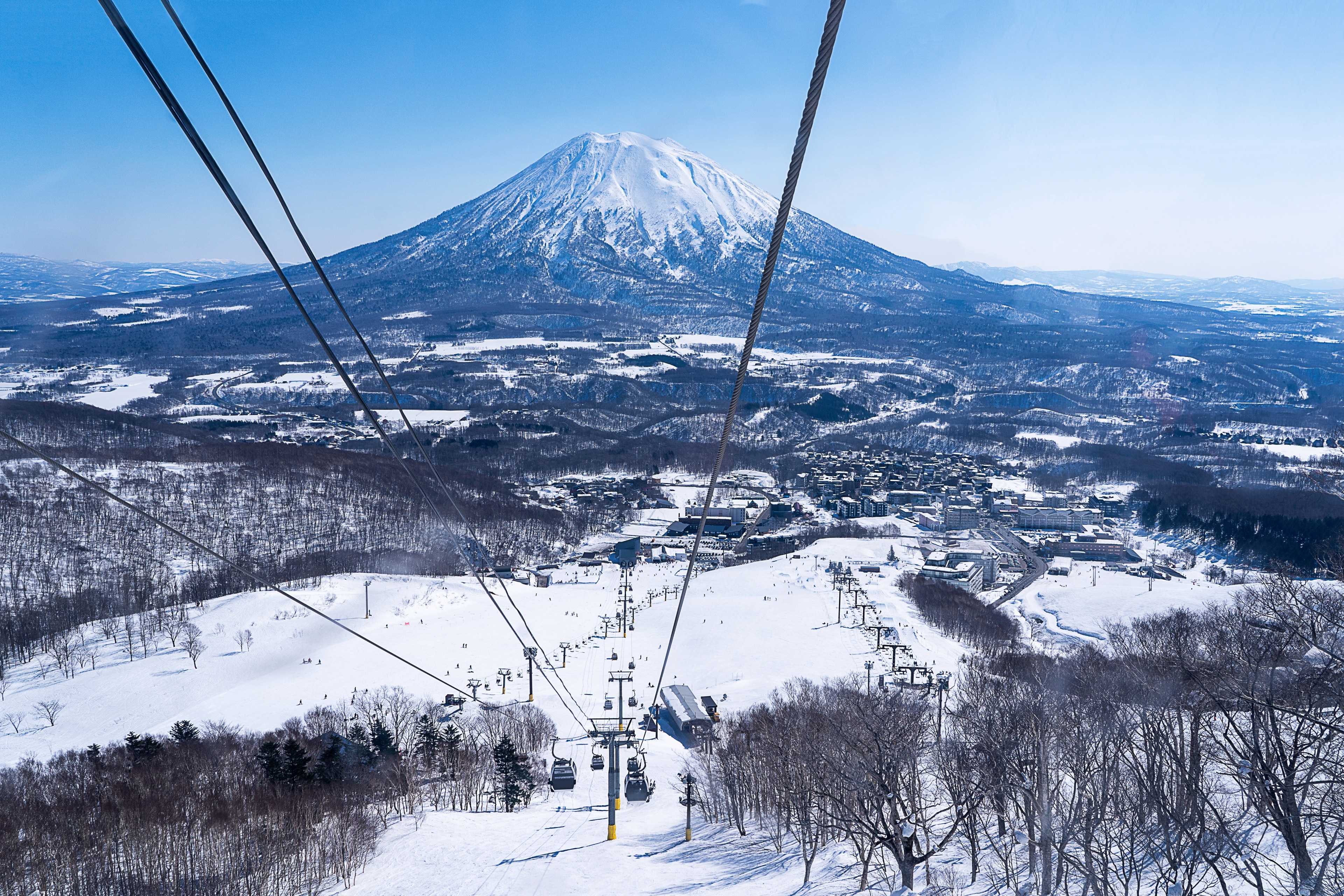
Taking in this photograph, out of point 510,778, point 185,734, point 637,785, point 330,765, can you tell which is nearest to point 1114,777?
point 637,785

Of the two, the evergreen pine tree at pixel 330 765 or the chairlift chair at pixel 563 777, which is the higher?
the evergreen pine tree at pixel 330 765

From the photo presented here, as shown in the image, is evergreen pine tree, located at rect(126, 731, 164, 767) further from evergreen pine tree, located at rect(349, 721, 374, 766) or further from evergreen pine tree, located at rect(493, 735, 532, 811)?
evergreen pine tree, located at rect(493, 735, 532, 811)

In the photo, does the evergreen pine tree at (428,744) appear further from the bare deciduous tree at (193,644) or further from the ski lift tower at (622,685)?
the bare deciduous tree at (193,644)

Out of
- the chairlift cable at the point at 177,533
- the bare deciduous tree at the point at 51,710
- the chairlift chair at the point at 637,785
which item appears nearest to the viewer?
the chairlift cable at the point at 177,533

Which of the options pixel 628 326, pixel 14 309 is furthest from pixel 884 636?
pixel 14 309

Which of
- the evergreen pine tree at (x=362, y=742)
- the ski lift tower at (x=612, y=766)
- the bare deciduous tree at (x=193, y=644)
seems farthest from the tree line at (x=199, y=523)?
the ski lift tower at (x=612, y=766)

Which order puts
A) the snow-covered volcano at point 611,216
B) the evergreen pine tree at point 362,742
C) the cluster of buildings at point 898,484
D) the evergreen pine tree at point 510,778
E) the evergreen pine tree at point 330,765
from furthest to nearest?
the snow-covered volcano at point 611,216 → the cluster of buildings at point 898,484 → the evergreen pine tree at point 362,742 → the evergreen pine tree at point 510,778 → the evergreen pine tree at point 330,765

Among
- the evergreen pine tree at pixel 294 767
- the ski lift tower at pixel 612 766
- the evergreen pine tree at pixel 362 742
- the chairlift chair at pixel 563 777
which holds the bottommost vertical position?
the chairlift chair at pixel 563 777
